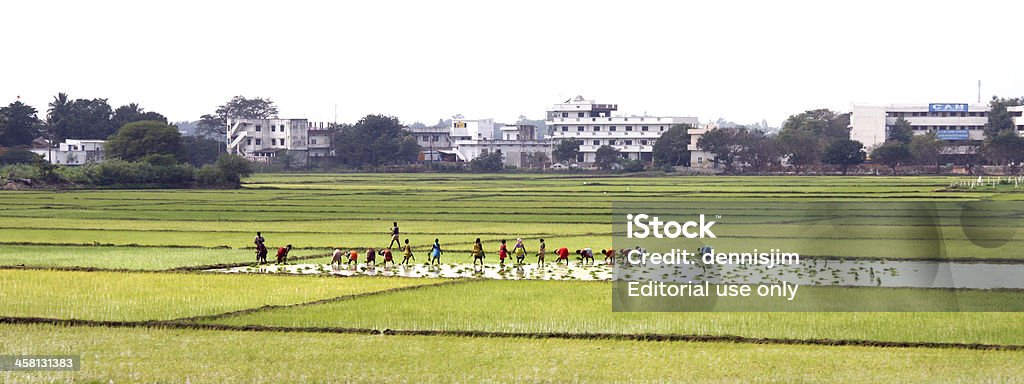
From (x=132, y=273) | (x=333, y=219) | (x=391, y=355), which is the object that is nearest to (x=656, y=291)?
(x=391, y=355)

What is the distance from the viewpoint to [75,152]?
107688mm

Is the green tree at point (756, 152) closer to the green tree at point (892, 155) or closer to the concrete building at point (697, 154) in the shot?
the concrete building at point (697, 154)

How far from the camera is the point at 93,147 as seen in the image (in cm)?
10956

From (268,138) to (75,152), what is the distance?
25.2 meters

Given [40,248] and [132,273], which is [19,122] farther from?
[132,273]

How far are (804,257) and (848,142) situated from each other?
85036 millimetres

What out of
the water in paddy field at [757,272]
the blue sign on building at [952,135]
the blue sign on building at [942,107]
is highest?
the blue sign on building at [942,107]

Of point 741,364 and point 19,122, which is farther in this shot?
point 19,122

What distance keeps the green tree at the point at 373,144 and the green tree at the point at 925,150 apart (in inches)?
1960

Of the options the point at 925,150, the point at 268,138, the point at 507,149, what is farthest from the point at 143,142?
the point at 925,150

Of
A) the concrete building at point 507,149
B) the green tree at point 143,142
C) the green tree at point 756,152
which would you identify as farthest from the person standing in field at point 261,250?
the concrete building at point 507,149

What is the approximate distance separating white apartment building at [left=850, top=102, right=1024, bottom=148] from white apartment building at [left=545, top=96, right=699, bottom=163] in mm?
17626

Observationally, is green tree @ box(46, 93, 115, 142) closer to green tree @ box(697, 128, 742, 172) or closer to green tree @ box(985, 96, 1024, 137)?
green tree @ box(697, 128, 742, 172)

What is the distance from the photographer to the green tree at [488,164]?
12388 cm
